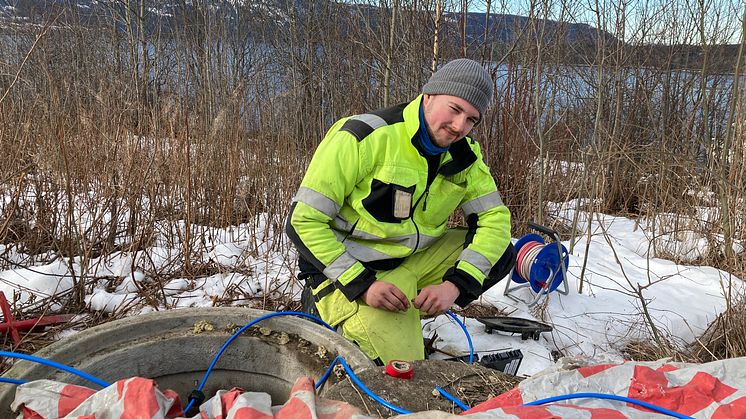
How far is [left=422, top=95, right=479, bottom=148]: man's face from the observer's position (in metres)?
1.97

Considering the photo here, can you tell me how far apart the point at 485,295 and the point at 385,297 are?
1.51 metres

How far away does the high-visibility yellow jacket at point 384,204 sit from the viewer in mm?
1969

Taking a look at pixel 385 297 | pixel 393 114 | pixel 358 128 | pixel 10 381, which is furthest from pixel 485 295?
pixel 10 381

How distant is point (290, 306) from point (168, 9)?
7.34 m

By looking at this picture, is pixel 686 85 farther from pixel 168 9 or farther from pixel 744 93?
pixel 168 9

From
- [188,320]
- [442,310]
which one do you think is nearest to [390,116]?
[442,310]

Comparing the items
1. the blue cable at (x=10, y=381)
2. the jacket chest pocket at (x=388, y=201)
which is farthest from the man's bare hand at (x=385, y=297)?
the blue cable at (x=10, y=381)

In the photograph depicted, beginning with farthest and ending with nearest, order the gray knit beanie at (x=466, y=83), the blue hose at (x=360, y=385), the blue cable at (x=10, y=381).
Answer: the gray knit beanie at (x=466, y=83) → the blue hose at (x=360, y=385) → the blue cable at (x=10, y=381)

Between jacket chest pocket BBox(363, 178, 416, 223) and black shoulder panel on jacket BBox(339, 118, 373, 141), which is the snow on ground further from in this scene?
black shoulder panel on jacket BBox(339, 118, 373, 141)

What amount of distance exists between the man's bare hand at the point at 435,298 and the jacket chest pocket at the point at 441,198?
37 centimetres

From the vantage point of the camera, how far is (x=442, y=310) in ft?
6.83

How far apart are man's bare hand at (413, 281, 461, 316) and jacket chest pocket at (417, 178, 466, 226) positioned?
0.37m

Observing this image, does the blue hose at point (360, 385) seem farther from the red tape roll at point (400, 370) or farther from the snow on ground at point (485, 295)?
the snow on ground at point (485, 295)

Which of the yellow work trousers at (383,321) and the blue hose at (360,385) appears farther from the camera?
the yellow work trousers at (383,321)
